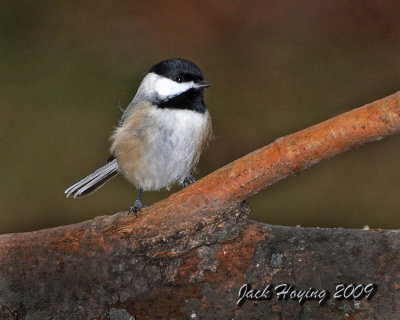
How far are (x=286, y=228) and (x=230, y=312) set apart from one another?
196 mm

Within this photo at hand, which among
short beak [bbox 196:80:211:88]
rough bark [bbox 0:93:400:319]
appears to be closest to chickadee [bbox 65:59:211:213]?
short beak [bbox 196:80:211:88]

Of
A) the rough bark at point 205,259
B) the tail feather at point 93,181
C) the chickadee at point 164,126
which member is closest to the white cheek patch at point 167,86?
the chickadee at point 164,126

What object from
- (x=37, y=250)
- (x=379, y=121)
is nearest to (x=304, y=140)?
(x=379, y=121)

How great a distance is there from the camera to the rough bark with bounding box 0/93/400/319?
1.04 metres

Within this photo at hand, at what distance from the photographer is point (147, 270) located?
3.72 ft

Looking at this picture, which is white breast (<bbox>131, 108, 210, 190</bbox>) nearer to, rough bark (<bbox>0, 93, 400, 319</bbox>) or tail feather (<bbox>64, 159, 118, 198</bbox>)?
tail feather (<bbox>64, 159, 118, 198</bbox>)

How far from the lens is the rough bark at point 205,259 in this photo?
1035mm

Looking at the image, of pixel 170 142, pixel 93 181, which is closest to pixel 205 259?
pixel 170 142

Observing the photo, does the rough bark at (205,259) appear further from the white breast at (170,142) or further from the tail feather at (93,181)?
the tail feather at (93,181)

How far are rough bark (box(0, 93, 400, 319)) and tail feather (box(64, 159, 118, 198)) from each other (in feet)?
2.10

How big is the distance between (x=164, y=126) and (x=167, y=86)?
11 cm

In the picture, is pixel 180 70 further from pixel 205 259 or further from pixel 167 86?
pixel 205 259

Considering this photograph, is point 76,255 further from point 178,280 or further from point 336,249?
point 336,249

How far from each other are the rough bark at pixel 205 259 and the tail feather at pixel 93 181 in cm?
64
